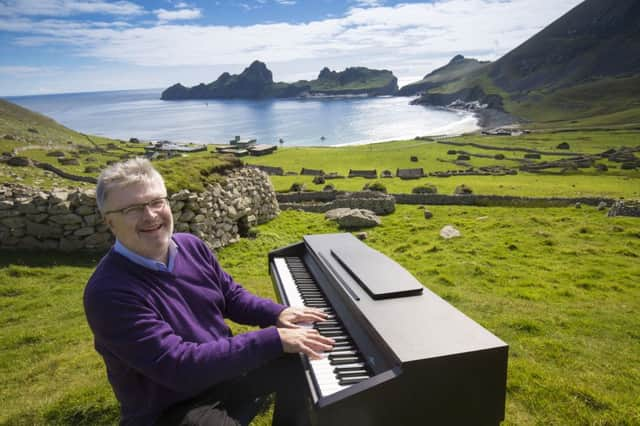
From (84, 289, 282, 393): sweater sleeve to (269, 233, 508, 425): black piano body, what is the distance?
0.73 m

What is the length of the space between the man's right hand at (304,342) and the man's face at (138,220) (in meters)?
1.30

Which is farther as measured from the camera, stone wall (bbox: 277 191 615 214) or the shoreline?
the shoreline

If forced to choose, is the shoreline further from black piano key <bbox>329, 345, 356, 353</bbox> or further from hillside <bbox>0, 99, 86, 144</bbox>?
black piano key <bbox>329, 345, 356, 353</bbox>

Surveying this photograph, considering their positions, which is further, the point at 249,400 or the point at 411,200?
the point at 411,200

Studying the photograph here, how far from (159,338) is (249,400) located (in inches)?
47.9

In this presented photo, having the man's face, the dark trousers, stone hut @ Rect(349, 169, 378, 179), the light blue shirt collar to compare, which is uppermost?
the man's face

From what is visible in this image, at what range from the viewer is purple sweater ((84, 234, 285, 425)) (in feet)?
8.88

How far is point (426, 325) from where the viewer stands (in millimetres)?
3062

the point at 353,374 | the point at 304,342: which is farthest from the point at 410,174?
the point at 353,374

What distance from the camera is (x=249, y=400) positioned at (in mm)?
3449

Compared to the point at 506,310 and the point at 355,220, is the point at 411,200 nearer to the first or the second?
the point at 355,220

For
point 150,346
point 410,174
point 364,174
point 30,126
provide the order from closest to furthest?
1. point 150,346
2. point 410,174
3. point 364,174
4. point 30,126

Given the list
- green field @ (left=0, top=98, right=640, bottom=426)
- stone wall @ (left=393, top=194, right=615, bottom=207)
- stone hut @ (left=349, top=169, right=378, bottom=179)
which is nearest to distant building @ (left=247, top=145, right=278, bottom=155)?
stone hut @ (left=349, top=169, right=378, bottom=179)

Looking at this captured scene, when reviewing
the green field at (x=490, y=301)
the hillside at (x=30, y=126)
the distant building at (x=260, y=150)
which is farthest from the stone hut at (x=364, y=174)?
the hillside at (x=30, y=126)
